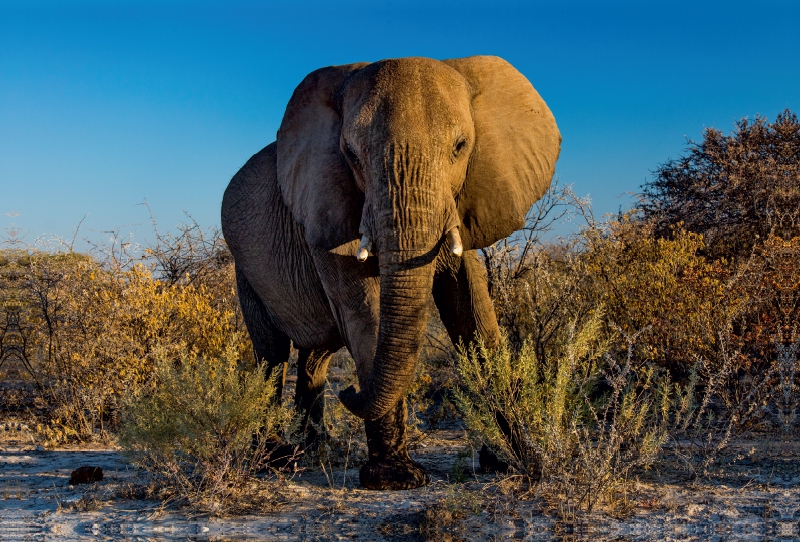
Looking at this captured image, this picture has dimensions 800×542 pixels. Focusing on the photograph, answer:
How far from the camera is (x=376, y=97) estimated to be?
4785 mm

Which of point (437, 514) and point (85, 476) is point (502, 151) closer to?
point (437, 514)

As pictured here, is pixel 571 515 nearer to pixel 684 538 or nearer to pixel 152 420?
pixel 684 538

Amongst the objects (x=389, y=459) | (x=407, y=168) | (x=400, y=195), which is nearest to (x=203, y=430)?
(x=389, y=459)

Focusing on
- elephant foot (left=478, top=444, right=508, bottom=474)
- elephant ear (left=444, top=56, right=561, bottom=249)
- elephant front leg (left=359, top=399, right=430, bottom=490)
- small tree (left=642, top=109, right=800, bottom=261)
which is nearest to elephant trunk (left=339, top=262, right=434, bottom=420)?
elephant front leg (left=359, top=399, right=430, bottom=490)

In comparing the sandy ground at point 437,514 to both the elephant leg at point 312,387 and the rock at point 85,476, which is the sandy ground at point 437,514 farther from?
the elephant leg at point 312,387

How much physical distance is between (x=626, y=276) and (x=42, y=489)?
584 centimetres

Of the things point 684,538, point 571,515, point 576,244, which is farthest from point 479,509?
point 576,244

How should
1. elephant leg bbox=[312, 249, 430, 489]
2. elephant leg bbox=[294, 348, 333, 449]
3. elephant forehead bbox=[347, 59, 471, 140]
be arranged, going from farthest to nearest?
elephant leg bbox=[294, 348, 333, 449] → elephant leg bbox=[312, 249, 430, 489] → elephant forehead bbox=[347, 59, 471, 140]

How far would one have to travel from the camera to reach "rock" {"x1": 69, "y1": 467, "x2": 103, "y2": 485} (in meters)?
6.03

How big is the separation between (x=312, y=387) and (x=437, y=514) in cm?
284

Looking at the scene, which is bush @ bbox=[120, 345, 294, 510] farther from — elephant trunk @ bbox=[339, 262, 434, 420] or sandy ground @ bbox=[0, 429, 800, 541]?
elephant trunk @ bbox=[339, 262, 434, 420]

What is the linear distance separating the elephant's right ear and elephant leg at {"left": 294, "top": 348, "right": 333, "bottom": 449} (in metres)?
1.85

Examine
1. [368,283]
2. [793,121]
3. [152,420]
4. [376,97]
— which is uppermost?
[793,121]

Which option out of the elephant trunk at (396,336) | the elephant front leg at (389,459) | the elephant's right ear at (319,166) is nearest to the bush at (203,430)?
the elephant front leg at (389,459)
